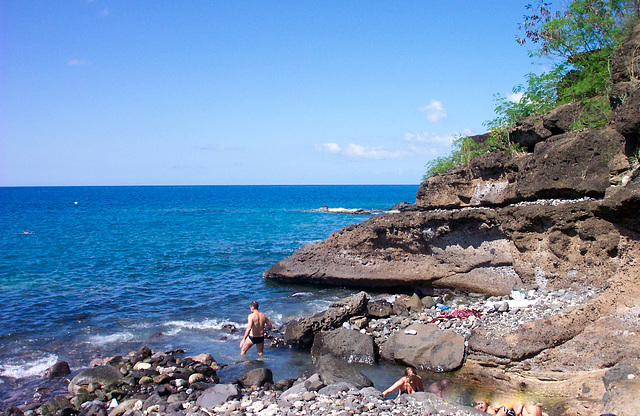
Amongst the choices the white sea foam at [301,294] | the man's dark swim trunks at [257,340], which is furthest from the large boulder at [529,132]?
the man's dark swim trunks at [257,340]

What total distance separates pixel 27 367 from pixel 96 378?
3.05 metres

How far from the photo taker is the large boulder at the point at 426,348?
11617 millimetres

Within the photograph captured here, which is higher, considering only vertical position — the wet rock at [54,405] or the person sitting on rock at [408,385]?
the person sitting on rock at [408,385]

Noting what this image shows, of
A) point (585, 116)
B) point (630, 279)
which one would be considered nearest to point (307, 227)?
point (585, 116)

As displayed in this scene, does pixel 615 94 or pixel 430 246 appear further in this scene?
pixel 430 246

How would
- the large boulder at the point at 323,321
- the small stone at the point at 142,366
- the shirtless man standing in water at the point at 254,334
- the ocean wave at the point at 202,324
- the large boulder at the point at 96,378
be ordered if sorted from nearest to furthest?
the large boulder at the point at 96,378
the small stone at the point at 142,366
the shirtless man standing in water at the point at 254,334
the large boulder at the point at 323,321
the ocean wave at the point at 202,324

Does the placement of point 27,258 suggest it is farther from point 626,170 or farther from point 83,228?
point 626,170

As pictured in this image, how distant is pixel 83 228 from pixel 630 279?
49212 millimetres

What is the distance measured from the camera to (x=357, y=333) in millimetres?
13156

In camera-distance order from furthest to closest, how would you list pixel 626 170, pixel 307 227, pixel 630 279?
pixel 307 227 < pixel 626 170 < pixel 630 279

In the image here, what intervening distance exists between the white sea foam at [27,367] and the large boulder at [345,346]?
7432 mm

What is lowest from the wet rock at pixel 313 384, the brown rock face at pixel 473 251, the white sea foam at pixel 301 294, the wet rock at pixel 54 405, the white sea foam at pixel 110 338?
the white sea foam at pixel 110 338

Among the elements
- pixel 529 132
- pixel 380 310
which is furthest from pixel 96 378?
pixel 529 132

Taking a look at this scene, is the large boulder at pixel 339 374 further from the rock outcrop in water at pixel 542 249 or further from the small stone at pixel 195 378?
the small stone at pixel 195 378
